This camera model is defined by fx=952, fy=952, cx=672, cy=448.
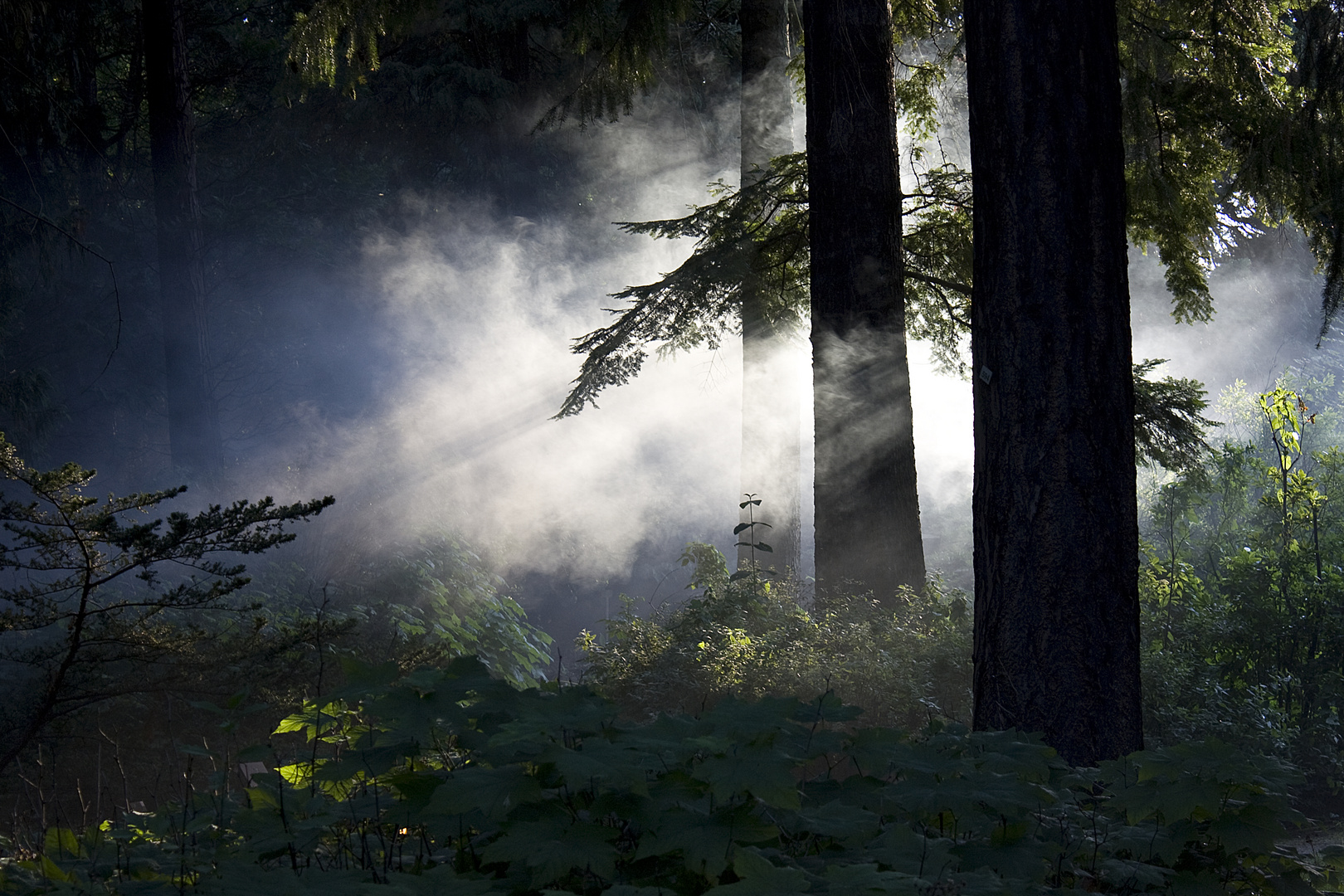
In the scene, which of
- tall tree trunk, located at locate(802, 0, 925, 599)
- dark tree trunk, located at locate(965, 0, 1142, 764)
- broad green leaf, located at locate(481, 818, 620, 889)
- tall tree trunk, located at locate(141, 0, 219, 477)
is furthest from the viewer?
tall tree trunk, located at locate(141, 0, 219, 477)

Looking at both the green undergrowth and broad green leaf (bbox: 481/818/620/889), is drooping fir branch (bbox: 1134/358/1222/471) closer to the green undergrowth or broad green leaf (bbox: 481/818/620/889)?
the green undergrowth

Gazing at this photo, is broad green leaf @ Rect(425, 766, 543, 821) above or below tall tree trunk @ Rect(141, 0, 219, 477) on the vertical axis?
below

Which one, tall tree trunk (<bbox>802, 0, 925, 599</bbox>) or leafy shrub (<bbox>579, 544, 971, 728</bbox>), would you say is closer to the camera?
leafy shrub (<bbox>579, 544, 971, 728</bbox>)

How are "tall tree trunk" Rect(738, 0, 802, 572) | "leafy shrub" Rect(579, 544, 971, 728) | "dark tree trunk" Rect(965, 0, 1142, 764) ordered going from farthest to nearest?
"tall tree trunk" Rect(738, 0, 802, 572) < "leafy shrub" Rect(579, 544, 971, 728) < "dark tree trunk" Rect(965, 0, 1142, 764)

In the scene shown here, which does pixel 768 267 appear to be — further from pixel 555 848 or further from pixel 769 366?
pixel 555 848

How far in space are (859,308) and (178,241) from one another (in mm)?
8817

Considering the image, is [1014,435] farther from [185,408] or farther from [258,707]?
[185,408]

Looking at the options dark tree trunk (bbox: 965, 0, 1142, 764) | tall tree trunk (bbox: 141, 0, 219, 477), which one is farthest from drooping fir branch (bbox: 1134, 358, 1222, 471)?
tall tree trunk (bbox: 141, 0, 219, 477)

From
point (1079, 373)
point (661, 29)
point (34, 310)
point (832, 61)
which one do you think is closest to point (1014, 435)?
point (1079, 373)

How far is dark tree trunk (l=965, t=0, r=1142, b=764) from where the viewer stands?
144 inches

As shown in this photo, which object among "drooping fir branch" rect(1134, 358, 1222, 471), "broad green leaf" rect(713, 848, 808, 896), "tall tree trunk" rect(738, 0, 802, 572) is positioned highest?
"tall tree trunk" rect(738, 0, 802, 572)

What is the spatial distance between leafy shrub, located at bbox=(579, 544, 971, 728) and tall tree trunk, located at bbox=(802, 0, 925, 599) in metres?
0.47

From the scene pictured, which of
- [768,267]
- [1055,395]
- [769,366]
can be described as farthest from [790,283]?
[1055,395]

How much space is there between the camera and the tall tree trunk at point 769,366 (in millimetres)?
10383
